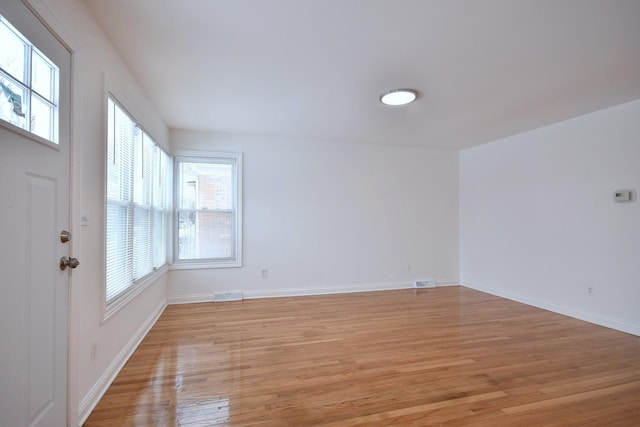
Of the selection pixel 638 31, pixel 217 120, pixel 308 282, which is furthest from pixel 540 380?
pixel 217 120

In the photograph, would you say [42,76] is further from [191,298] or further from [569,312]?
[569,312]

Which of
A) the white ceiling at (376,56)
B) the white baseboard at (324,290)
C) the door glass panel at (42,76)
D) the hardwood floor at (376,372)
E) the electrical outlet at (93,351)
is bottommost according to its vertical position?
the hardwood floor at (376,372)

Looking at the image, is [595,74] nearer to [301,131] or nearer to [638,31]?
[638,31]

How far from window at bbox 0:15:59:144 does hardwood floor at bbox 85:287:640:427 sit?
1.71 meters

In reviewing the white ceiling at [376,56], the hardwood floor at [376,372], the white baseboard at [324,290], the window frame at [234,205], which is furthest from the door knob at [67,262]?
the white baseboard at [324,290]

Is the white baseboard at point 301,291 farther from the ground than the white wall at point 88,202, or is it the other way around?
the white wall at point 88,202

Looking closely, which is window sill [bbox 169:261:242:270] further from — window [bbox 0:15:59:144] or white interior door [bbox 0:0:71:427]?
window [bbox 0:15:59:144]

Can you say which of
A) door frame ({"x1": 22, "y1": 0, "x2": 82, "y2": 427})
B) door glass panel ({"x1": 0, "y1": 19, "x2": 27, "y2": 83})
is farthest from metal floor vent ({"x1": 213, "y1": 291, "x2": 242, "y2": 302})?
door glass panel ({"x1": 0, "y1": 19, "x2": 27, "y2": 83})

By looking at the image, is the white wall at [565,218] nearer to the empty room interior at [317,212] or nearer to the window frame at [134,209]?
the empty room interior at [317,212]

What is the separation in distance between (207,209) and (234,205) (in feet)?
1.30

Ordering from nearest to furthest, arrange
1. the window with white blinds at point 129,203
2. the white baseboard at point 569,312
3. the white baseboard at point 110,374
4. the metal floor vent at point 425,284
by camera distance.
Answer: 1. the white baseboard at point 110,374
2. the window with white blinds at point 129,203
3. the white baseboard at point 569,312
4. the metal floor vent at point 425,284

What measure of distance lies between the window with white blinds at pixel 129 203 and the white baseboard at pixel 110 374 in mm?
495

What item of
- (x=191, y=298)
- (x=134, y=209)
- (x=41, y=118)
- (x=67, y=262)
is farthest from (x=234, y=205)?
(x=41, y=118)

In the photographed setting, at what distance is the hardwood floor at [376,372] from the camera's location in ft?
5.94
